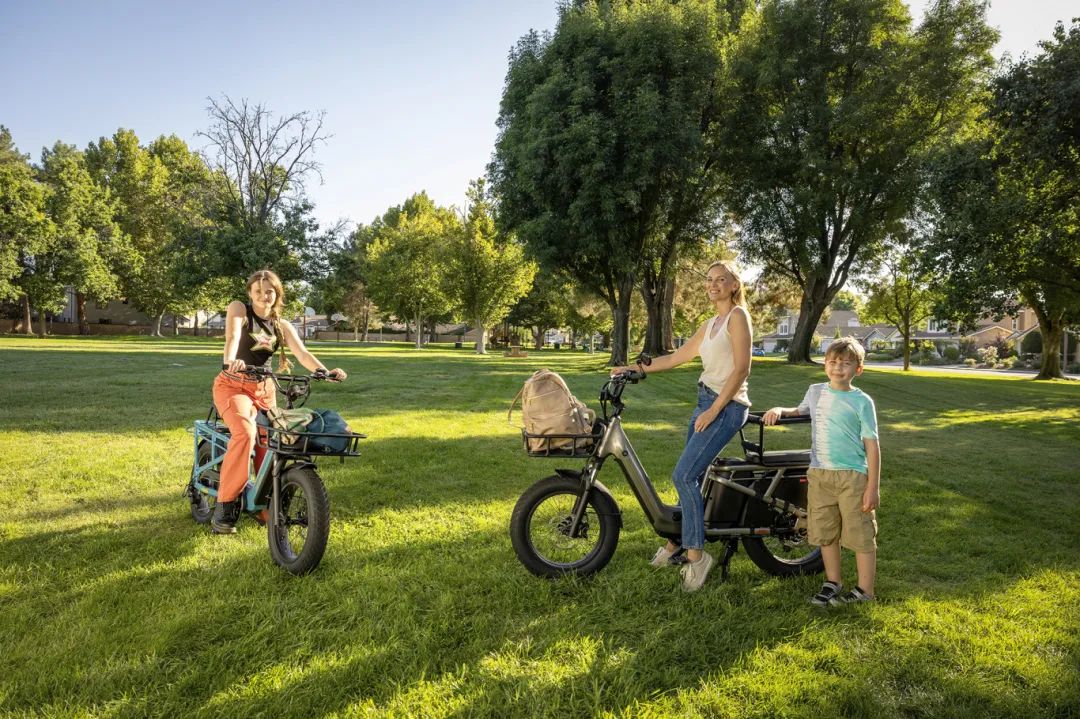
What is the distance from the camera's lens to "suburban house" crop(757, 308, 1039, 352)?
2603 inches

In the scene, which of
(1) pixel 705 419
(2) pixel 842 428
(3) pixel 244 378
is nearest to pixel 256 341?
(3) pixel 244 378

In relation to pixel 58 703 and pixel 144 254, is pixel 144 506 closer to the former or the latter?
pixel 58 703

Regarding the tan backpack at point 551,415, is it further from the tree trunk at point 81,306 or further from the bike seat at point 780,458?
the tree trunk at point 81,306

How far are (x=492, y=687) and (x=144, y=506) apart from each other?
4.29m

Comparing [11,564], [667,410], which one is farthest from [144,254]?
[11,564]

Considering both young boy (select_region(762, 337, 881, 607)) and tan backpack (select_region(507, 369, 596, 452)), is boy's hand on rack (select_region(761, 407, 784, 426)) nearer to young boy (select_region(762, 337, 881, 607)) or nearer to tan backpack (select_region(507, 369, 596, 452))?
young boy (select_region(762, 337, 881, 607))

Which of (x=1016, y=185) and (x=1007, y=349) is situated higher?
(x=1016, y=185)

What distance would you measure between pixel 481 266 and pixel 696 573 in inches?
1633

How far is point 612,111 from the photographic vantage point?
22.6 metres

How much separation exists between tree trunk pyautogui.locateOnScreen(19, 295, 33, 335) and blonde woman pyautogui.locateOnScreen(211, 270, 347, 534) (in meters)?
56.8

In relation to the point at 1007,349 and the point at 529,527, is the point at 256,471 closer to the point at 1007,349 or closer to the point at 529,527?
the point at 529,527

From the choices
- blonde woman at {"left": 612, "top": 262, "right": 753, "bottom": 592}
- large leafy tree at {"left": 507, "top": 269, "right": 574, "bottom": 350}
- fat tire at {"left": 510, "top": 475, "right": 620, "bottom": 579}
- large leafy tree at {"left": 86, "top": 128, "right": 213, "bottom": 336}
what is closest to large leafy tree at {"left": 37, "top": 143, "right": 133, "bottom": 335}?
large leafy tree at {"left": 86, "top": 128, "right": 213, "bottom": 336}

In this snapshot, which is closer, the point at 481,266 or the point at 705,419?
the point at 705,419

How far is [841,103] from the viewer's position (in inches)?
926
